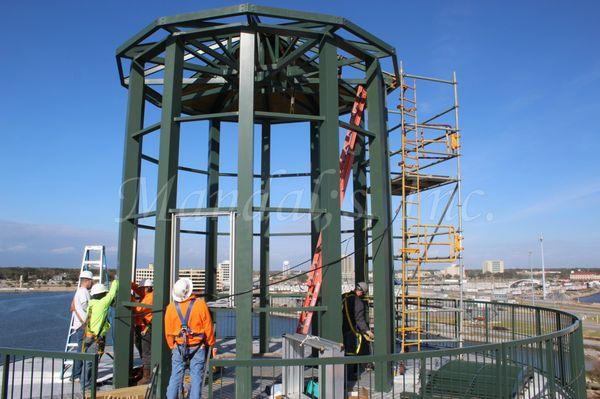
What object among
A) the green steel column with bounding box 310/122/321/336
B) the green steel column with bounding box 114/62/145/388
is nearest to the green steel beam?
the green steel column with bounding box 310/122/321/336

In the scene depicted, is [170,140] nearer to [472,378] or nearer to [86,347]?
[86,347]

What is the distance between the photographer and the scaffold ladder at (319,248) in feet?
26.3

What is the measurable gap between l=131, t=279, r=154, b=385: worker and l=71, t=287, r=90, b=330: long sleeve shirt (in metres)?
0.83

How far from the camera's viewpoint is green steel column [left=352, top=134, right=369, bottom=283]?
399 inches

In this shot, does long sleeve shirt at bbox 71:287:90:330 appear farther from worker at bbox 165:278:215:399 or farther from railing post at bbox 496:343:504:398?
railing post at bbox 496:343:504:398

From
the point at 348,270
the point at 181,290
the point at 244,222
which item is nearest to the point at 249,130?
the point at 244,222

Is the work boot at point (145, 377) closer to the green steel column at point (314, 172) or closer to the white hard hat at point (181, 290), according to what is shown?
the white hard hat at point (181, 290)

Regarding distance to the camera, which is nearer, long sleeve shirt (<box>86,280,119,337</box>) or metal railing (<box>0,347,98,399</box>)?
metal railing (<box>0,347,98,399</box>)

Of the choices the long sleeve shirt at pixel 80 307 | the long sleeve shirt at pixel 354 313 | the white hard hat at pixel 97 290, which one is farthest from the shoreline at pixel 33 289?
the long sleeve shirt at pixel 354 313

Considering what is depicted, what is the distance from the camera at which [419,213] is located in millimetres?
12539

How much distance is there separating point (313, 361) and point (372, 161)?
461 cm

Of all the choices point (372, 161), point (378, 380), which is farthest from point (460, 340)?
point (372, 161)

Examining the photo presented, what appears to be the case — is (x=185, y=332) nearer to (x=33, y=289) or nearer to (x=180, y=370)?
(x=180, y=370)

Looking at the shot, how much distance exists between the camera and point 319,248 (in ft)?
28.5
